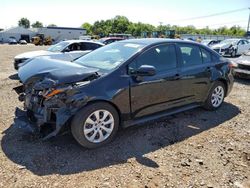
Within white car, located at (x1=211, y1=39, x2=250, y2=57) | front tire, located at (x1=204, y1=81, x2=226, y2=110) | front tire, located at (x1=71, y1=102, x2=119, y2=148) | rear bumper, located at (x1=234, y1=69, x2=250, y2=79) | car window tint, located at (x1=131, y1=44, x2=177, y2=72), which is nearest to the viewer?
front tire, located at (x1=71, y1=102, x2=119, y2=148)

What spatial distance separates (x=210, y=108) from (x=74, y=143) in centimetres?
314

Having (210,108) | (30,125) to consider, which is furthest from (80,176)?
(210,108)

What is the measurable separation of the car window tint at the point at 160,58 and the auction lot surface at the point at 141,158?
3.65ft

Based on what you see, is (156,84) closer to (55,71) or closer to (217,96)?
(55,71)

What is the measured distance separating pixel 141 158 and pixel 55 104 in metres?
1.41

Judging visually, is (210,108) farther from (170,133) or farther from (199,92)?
(170,133)

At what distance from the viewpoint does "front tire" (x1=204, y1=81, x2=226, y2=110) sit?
5.35 meters

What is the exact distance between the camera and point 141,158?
138 inches

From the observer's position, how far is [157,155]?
362cm

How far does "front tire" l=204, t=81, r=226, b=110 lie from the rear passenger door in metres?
0.21

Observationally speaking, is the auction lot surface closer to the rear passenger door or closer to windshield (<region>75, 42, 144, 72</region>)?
the rear passenger door

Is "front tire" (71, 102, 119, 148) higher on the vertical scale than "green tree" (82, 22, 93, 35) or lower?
lower

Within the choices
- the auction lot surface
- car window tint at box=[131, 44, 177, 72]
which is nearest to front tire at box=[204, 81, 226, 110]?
the auction lot surface

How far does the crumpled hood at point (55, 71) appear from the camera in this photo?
3.47 m
